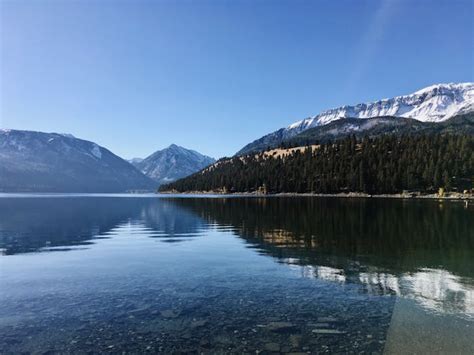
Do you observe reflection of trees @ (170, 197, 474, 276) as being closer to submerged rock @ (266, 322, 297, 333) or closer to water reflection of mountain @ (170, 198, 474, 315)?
water reflection of mountain @ (170, 198, 474, 315)

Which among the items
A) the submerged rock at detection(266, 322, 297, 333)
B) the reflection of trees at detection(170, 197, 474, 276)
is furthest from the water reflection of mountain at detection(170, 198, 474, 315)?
the submerged rock at detection(266, 322, 297, 333)

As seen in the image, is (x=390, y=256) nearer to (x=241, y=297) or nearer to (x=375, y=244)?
(x=375, y=244)

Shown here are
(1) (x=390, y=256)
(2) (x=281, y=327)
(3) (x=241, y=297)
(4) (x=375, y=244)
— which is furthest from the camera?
(4) (x=375, y=244)

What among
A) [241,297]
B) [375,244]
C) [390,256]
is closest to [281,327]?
[241,297]

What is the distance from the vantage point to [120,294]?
2506 centimetres

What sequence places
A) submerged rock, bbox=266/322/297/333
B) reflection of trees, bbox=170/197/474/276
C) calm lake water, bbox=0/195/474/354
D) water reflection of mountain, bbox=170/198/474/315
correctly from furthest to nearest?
reflection of trees, bbox=170/197/474/276
water reflection of mountain, bbox=170/198/474/315
submerged rock, bbox=266/322/297/333
calm lake water, bbox=0/195/474/354

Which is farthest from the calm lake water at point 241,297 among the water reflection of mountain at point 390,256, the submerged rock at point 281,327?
the water reflection of mountain at point 390,256

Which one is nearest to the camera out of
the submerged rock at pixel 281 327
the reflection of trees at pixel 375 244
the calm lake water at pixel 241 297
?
the calm lake water at pixel 241 297

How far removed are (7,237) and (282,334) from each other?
5222cm

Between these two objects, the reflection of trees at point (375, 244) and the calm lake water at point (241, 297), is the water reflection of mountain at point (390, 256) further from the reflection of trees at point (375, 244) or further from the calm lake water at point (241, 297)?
the calm lake water at point (241, 297)

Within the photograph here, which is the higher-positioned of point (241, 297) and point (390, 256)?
point (390, 256)

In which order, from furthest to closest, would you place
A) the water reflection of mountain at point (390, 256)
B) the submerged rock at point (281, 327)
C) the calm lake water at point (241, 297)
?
the water reflection of mountain at point (390, 256) < the submerged rock at point (281, 327) < the calm lake water at point (241, 297)

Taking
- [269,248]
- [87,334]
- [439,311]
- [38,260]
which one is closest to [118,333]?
Answer: [87,334]

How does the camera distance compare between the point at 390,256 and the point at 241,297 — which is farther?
the point at 390,256
